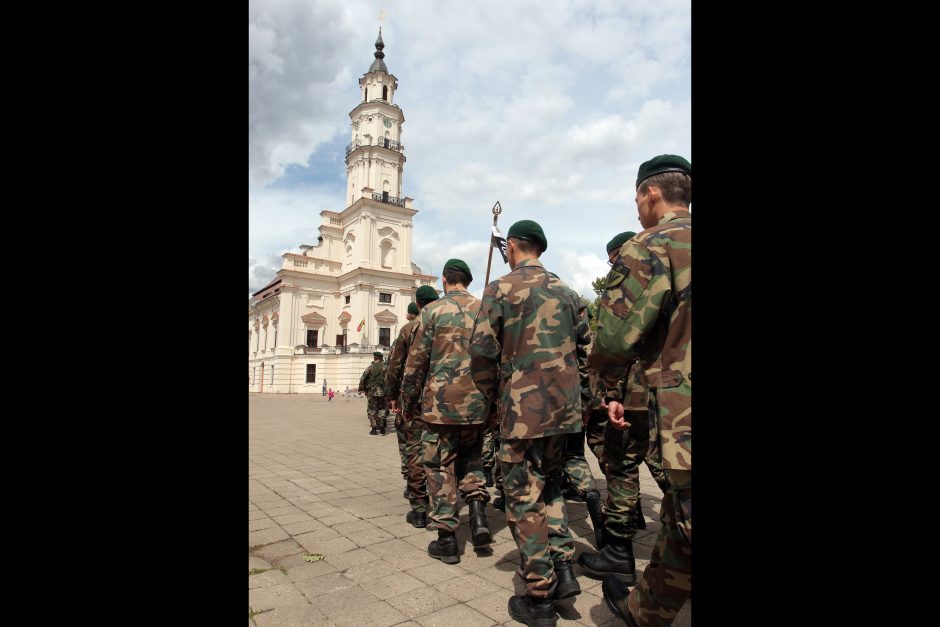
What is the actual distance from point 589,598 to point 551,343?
142 cm

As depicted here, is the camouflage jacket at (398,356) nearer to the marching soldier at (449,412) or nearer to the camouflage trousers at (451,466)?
the marching soldier at (449,412)

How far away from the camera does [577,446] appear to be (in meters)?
4.50

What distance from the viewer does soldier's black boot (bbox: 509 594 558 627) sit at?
2.52 m

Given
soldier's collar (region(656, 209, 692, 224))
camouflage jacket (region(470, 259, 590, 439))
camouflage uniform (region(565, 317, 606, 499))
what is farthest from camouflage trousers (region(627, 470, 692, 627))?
camouflage uniform (region(565, 317, 606, 499))

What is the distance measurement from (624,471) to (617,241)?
2.18m

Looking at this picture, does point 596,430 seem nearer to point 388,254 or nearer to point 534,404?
point 534,404

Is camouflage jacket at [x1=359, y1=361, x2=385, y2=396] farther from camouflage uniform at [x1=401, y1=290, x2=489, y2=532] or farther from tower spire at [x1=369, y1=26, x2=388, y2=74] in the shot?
tower spire at [x1=369, y1=26, x2=388, y2=74]

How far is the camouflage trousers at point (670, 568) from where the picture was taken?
1855 millimetres

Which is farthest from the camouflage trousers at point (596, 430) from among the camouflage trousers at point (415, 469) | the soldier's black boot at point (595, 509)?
the camouflage trousers at point (415, 469)

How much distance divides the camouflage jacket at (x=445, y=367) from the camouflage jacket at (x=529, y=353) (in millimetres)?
583
